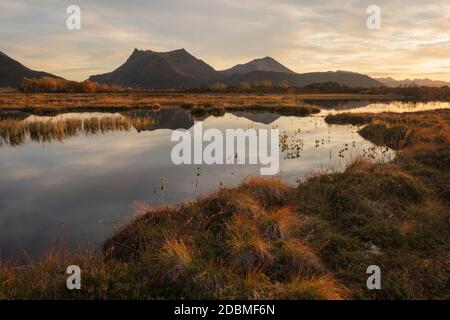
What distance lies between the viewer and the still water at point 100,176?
11930 millimetres

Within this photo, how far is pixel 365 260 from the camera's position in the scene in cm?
902

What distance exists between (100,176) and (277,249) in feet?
39.6

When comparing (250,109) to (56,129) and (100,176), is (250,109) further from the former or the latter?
(100,176)

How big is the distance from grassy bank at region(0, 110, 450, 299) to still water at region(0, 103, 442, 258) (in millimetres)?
2099

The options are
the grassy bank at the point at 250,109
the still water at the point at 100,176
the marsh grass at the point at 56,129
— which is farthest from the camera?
the grassy bank at the point at 250,109

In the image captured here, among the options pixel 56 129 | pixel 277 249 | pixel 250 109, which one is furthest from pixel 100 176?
pixel 250 109

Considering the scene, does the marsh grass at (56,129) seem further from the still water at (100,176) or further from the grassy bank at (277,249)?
the grassy bank at (277,249)

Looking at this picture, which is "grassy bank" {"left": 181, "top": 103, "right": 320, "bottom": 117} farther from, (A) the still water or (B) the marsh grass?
(A) the still water

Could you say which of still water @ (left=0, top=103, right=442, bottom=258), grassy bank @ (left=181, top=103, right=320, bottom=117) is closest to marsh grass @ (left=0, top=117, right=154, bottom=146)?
still water @ (left=0, top=103, right=442, bottom=258)

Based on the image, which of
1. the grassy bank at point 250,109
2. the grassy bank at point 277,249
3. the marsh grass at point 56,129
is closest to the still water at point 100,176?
the marsh grass at point 56,129

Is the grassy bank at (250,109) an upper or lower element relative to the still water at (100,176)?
upper

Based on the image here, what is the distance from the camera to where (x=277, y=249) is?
873 cm

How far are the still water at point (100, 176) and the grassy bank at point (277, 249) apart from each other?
2099 millimetres
